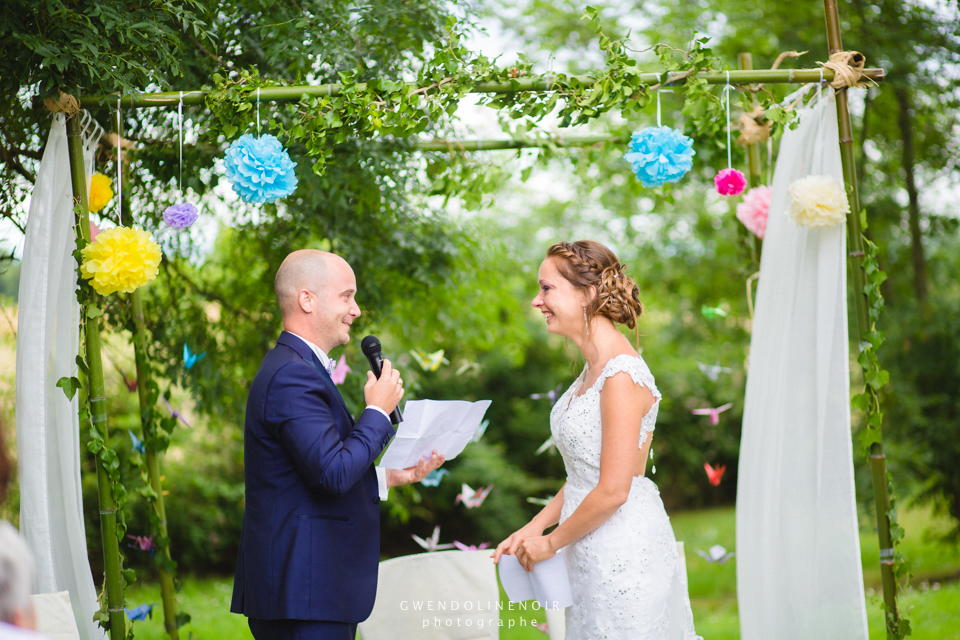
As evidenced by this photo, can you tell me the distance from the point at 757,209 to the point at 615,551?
5.93 ft

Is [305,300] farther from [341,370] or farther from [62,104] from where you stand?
[341,370]

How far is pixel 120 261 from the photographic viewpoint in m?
2.59

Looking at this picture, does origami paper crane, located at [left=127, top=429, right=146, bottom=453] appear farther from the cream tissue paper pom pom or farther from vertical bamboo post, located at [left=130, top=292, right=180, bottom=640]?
the cream tissue paper pom pom

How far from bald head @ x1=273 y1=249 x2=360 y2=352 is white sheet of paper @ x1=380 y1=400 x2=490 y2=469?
0.34 meters

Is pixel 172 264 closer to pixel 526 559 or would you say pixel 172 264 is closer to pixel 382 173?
→ pixel 382 173

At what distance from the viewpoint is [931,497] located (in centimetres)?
598

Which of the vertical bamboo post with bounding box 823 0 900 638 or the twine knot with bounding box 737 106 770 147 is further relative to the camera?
the twine knot with bounding box 737 106 770 147

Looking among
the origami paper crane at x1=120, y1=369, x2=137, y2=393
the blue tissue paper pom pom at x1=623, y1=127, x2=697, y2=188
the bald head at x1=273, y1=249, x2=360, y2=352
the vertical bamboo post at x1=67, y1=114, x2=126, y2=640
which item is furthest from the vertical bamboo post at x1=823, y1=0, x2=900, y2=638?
the origami paper crane at x1=120, y1=369, x2=137, y2=393

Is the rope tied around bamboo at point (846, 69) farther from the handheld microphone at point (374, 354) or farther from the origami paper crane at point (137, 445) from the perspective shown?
Answer: the origami paper crane at point (137, 445)

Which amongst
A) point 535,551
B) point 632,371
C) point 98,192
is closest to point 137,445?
point 98,192

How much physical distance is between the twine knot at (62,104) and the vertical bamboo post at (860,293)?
2840mm

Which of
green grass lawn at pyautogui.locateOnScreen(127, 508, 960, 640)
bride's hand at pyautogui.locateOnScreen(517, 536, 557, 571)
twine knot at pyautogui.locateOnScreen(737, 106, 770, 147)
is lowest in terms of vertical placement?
green grass lawn at pyautogui.locateOnScreen(127, 508, 960, 640)

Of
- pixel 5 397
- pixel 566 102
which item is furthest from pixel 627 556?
pixel 5 397

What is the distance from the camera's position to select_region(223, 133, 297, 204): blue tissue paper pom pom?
8.53ft
